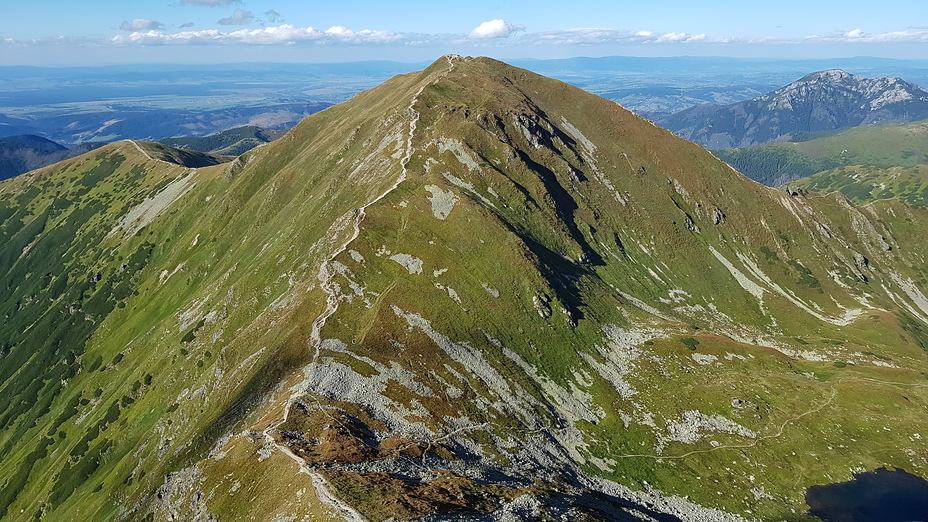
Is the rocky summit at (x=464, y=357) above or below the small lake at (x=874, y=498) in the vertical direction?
above

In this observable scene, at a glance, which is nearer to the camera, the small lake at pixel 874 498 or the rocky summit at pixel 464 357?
the rocky summit at pixel 464 357

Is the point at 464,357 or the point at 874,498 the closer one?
the point at 874,498

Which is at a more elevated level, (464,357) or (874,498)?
(464,357)

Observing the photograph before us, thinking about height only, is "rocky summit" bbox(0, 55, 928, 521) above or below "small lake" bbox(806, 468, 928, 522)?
above

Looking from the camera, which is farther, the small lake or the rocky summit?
the small lake

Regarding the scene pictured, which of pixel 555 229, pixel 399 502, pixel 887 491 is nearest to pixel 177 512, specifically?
pixel 399 502
